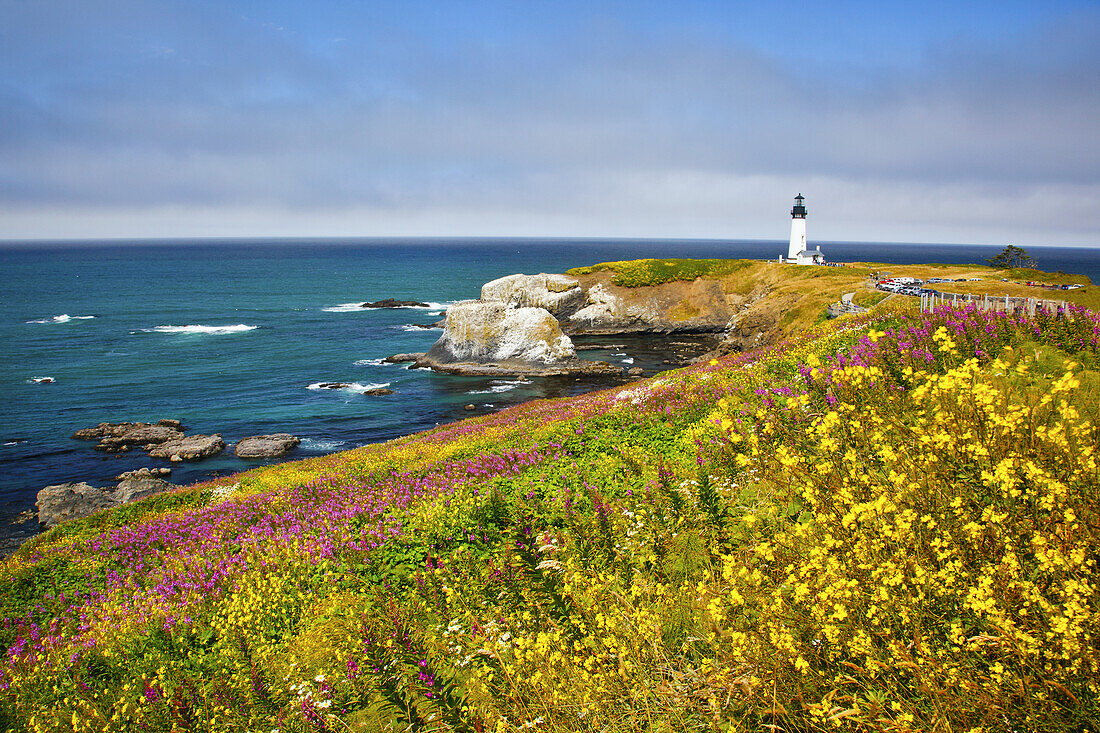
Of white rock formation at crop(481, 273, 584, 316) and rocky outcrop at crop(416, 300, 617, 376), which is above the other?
white rock formation at crop(481, 273, 584, 316)

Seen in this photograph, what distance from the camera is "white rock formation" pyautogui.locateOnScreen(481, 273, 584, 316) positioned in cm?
6738

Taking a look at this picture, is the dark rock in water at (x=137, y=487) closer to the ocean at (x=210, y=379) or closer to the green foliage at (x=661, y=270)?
the ocean at (x=210, y=379)

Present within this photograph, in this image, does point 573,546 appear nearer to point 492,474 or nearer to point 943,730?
point 943,730

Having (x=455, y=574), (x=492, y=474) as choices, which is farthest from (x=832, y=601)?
(x=492, y=474)

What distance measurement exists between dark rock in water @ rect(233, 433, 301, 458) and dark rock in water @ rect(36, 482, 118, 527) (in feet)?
23.5

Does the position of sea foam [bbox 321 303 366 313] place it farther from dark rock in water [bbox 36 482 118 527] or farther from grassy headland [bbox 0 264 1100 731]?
grassy headland [bbox 0 264 1100 731]

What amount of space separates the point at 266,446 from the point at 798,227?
273 feet

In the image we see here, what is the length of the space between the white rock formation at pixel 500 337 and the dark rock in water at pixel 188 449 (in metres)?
23.4

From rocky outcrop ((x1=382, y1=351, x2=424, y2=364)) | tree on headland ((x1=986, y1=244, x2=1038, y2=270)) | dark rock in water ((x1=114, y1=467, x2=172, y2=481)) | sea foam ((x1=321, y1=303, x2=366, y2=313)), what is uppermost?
tree on headland ((x1=986, y1=244, x2=1038, y2=270))

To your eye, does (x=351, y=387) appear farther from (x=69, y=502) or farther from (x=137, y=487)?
(x=69, y=502)

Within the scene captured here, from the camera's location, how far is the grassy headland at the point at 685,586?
3.80m

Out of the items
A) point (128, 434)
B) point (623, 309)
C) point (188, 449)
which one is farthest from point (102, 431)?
point (623, 309)

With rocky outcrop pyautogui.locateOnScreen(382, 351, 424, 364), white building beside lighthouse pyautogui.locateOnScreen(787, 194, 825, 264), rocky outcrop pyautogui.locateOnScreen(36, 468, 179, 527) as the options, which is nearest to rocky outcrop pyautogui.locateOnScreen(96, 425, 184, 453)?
rocky outcrop pyautogui.locateOnScreen(36, 468, 179, 527)

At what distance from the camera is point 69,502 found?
26.5 metres
